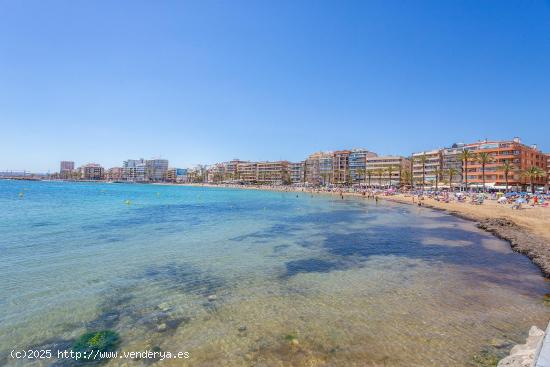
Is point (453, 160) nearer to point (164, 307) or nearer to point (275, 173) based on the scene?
point (275, 173)

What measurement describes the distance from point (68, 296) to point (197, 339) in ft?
18.3

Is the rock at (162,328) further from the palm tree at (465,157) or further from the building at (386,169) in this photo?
the building at (386,169)

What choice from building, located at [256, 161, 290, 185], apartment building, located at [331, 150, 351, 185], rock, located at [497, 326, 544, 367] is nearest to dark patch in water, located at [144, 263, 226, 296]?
rock, located at [497, 326, 544, 367]

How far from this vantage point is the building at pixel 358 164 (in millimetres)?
140087

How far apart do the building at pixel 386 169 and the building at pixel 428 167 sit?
4622mm

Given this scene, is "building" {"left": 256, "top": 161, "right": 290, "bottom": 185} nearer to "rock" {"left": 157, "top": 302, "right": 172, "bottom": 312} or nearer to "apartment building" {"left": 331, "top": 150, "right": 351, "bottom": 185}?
"apartment building" {"left": 331, "top": 150, "right": 351, "bottom": 185}

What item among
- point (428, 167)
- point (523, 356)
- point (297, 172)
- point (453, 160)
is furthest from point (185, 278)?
point (297, 172)

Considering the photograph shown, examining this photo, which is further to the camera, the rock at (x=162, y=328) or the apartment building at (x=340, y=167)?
the apartment building at (x=340, y=167)

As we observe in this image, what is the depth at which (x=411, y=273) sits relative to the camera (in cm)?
1348

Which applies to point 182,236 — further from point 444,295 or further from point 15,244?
point 444,295

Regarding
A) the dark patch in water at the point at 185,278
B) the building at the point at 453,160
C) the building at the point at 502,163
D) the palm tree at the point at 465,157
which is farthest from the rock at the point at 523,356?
the building at the point at 453,160

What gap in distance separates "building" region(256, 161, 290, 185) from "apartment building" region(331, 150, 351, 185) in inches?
1250

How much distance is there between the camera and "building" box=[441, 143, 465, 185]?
330ft

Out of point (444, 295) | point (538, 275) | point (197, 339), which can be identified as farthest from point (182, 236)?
point (538, 275)
